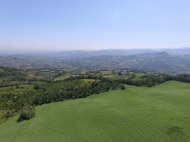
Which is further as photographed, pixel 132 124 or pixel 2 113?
pixel 2 113

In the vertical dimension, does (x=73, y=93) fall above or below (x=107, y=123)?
below

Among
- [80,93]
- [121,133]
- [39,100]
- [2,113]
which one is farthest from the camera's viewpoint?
[80,93]

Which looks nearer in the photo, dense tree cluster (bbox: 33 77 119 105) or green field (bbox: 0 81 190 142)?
green field (bbox: 0 81 190 142)

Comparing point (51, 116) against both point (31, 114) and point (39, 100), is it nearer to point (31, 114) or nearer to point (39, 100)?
point (31, 114)

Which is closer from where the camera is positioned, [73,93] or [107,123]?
[107,123]

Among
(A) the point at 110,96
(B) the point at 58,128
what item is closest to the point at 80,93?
(A) the point at 110,96

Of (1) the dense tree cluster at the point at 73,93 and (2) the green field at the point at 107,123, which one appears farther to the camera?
→ (1) the dense tree cluster at the point at 73,93

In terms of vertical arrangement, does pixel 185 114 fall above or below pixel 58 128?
above

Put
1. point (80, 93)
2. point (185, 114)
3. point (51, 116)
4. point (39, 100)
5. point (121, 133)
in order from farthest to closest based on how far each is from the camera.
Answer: point (80, 93) → point (39, 100) → point (51, 116) → point (185, 114) → point (121, 133)
